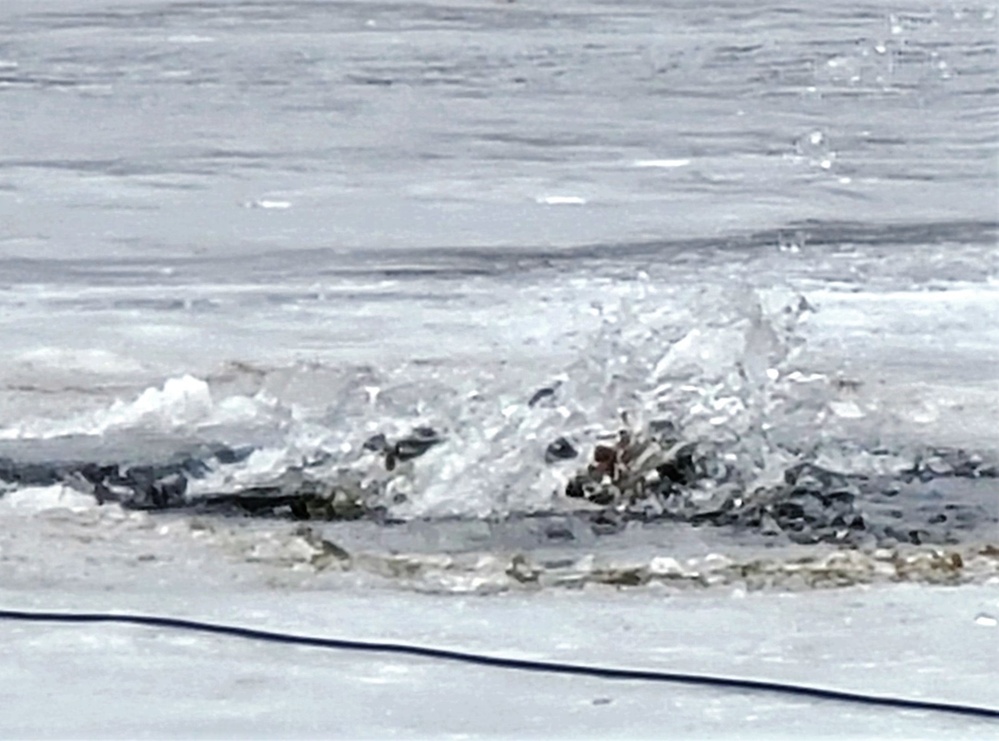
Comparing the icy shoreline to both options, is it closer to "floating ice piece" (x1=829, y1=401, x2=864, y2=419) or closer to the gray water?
the gray water

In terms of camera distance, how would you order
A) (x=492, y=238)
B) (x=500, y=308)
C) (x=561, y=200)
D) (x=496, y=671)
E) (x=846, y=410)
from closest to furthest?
(x=496, y=671) < (x=846, y=410) < (x=500, y=308) < (x=492, y=238) < (x=561, y=200)

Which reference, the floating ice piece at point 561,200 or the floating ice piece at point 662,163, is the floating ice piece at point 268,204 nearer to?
the floating ice piece at point 561,200

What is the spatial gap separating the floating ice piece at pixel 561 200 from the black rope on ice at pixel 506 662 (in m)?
1.99

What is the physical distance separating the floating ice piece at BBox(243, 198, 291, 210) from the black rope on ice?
→ 6.37 feet

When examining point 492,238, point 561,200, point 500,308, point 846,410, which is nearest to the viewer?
point 846,410

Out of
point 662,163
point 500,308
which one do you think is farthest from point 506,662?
point 662,163

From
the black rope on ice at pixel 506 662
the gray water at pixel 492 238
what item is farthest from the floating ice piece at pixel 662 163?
the black rope on ice at pixel 506 662

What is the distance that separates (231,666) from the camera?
241 cm

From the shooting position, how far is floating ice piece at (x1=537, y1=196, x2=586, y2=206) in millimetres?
4379

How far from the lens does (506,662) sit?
2424mm

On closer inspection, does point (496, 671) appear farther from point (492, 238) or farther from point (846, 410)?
point (492, 238)

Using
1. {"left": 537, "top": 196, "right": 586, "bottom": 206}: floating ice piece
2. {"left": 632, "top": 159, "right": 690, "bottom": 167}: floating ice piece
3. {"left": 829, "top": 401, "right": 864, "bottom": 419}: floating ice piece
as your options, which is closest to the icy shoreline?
{"left": 829, "top": 401, "right": 864, "bottom": 419}: floating ice piece

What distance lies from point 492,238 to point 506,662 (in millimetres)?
1907

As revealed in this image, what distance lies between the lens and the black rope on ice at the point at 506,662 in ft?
7.61
